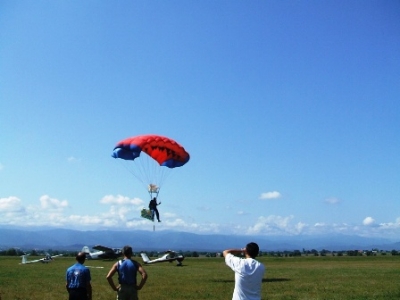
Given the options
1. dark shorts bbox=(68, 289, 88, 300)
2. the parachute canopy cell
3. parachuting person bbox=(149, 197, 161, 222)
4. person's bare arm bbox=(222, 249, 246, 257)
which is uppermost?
the parachute canopy cell

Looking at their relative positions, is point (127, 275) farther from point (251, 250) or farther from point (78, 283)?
point (251, 250)

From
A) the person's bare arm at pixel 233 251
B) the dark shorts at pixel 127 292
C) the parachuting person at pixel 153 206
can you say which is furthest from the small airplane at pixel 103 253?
the person's bare arm at pixel 233 251

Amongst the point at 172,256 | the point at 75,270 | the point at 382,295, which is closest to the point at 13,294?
the point at 75,270

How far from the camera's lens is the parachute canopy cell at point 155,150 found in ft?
72.6

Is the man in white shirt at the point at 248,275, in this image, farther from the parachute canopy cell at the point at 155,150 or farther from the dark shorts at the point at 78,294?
the parachute canopy cell at the point at 155,150

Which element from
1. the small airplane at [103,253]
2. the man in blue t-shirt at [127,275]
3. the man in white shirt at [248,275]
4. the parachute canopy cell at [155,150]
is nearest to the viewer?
the man in white shirt at [248,275]

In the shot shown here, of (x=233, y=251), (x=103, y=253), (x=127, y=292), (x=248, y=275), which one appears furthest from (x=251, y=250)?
(x=103, y=253)

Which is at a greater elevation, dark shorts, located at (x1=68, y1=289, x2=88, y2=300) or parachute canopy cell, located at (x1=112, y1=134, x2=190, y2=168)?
parachute canopy cell, located at (x1=112, y1=134, x2=190, y2=168)

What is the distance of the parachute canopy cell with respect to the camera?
2214 cm

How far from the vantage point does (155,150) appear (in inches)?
888

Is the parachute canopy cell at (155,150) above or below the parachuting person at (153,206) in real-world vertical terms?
above

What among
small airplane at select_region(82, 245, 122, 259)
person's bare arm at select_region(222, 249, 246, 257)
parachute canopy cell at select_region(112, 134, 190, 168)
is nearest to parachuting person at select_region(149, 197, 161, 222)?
parachute canopy cell at select_region(112, 134, 190, 168)

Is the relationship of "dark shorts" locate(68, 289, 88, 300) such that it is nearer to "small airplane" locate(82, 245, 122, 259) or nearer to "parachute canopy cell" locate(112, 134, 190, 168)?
"parachute canopy cell" locate(112, 134, 190, 168)

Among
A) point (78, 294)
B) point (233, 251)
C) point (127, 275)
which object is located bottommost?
point (78, 294)
